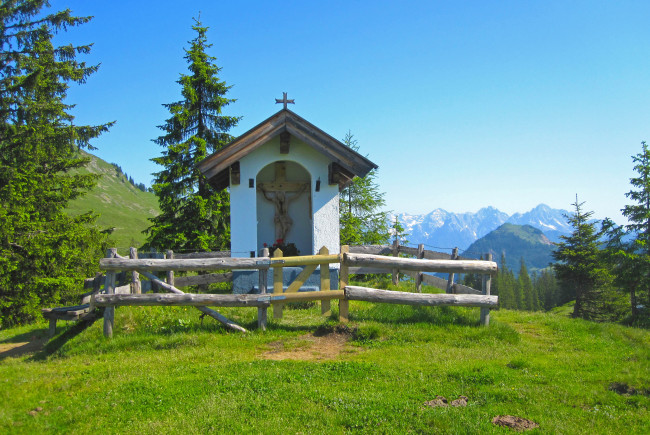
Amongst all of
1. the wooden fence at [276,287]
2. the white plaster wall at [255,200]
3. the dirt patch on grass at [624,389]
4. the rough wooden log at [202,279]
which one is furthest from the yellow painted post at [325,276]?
the dirt patch on grass at [624,389]

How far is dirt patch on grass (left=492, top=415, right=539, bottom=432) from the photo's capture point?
520 centimetres

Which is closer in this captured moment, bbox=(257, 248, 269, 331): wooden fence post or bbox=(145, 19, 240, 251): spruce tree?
bbox=(257, 248, 269, 331): wooden fence post

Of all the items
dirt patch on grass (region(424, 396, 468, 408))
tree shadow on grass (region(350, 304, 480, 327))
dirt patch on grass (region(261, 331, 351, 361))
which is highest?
tree shadow on grass (region(350, 304, 480, 327))

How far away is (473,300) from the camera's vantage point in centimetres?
956

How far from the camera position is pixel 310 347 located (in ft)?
28.1

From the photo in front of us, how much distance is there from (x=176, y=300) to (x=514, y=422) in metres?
6.78

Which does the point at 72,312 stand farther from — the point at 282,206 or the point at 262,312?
the point at 282,206

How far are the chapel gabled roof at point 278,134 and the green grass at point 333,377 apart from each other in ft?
13.5

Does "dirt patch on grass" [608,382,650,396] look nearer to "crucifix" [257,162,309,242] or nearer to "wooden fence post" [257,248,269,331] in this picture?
"wooden fence post" [257,248,269,331]

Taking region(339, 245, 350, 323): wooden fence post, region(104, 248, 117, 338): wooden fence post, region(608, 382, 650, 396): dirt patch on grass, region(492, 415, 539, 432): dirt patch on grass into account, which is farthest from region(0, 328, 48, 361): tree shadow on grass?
region(608, 382, 650, 396): dirt patch on grass

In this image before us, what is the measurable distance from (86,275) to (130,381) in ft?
55.9

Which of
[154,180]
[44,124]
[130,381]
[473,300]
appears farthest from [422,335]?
[44,124]

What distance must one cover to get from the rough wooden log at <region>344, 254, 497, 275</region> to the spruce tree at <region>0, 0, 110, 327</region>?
15822 mm

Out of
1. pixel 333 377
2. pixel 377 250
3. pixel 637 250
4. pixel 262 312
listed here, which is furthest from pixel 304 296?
pixel 637 250
